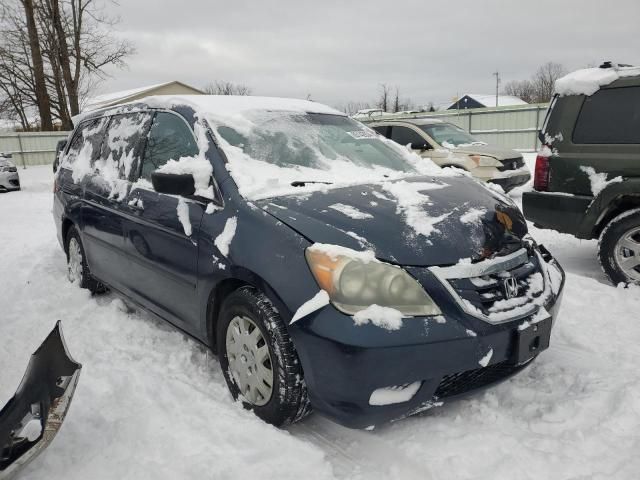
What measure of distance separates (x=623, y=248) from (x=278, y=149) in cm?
331

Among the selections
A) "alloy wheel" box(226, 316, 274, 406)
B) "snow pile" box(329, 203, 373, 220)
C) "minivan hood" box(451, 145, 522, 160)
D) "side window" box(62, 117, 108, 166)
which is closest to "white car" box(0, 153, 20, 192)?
"side window" box(62, 117, 108, 166)

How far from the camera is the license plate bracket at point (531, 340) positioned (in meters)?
2.48

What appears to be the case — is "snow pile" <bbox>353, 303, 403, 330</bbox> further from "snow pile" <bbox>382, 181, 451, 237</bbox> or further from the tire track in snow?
the tire track in snow

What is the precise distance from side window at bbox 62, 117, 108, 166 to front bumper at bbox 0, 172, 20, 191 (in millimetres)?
12408

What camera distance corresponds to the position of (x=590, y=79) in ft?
15.7

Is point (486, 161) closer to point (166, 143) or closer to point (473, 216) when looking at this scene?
point (473, 216)

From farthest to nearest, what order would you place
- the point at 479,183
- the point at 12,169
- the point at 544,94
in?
the point at 544,94, the point at 12,169, the point at 479,183

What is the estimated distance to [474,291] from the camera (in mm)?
2436

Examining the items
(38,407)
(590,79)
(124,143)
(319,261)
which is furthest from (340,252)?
(590,79)

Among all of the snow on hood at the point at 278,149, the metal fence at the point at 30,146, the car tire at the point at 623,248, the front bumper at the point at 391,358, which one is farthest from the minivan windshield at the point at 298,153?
the metal fence at the point at 30,146

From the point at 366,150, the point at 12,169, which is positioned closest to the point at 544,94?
the point at 12,169

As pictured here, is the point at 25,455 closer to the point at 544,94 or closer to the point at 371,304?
the point at 371,304

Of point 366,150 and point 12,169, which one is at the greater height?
point 366,150

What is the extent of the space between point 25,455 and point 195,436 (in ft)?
2.34
